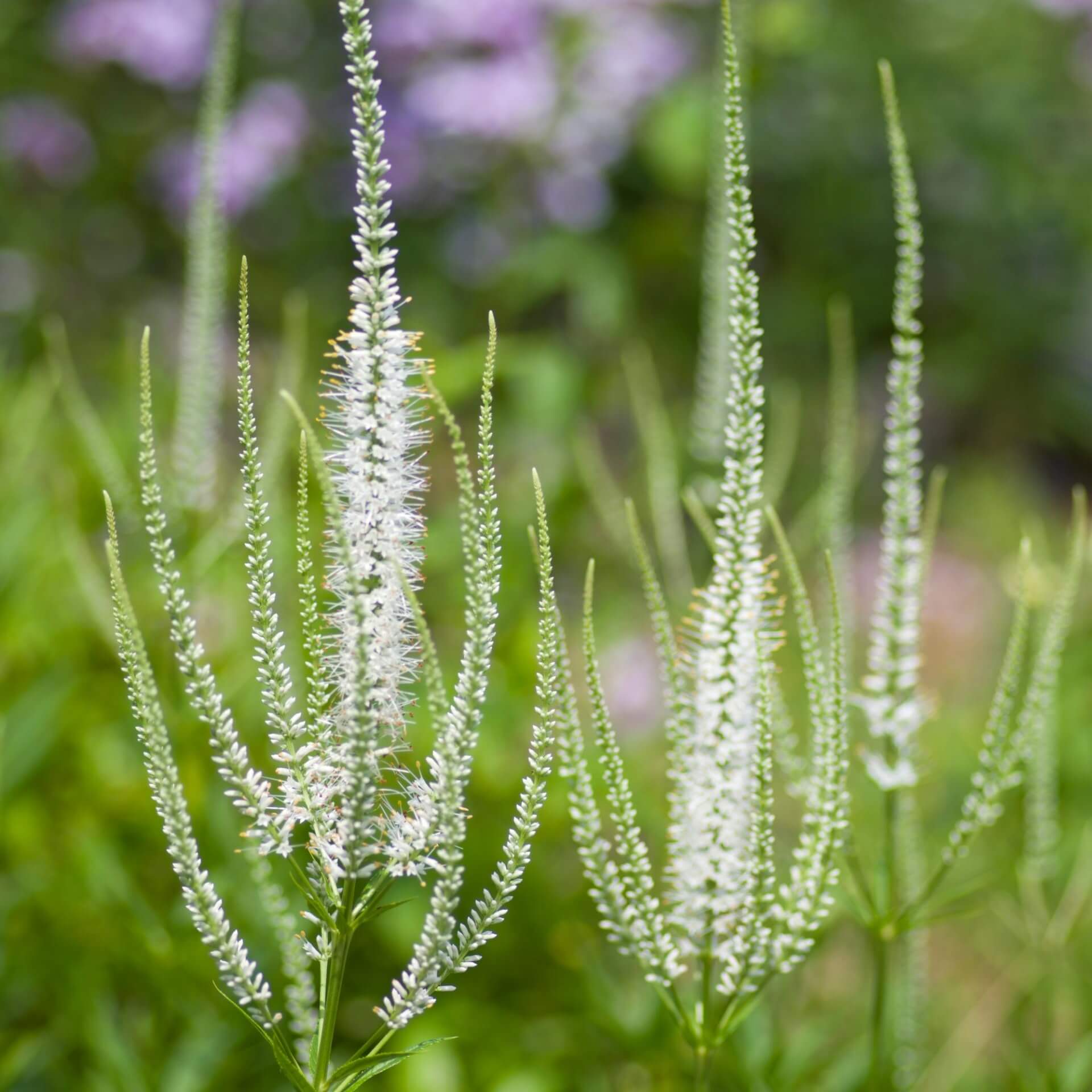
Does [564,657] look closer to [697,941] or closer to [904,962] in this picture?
[697,941]

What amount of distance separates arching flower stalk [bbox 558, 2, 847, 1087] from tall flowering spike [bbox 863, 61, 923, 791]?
14 centimetres

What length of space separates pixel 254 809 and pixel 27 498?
185cm

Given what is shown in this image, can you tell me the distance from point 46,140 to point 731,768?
162 inches

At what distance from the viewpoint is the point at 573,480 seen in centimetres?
246

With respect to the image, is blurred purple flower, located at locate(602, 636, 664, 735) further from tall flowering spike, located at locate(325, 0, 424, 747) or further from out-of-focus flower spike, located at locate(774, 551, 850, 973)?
tall flowering spike, located at locate(325, 0, 424, 747)

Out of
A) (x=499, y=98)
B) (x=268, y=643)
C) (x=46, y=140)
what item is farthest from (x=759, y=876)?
(x=46, y=140)

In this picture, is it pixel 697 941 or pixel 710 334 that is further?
pixel 710 334

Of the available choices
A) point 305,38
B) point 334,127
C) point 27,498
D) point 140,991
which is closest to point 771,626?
point 140,991

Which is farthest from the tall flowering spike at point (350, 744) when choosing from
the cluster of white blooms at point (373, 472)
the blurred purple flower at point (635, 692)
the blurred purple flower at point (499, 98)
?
the blurred purple flower at point (499, 98)

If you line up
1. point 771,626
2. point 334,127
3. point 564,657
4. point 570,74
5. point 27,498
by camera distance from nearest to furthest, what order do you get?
point 564,657 → point 771,626 → point 27,498 → point 570,74 → point 334,127

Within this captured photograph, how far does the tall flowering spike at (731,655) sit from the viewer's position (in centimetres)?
85

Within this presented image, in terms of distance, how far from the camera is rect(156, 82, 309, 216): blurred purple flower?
149 inches

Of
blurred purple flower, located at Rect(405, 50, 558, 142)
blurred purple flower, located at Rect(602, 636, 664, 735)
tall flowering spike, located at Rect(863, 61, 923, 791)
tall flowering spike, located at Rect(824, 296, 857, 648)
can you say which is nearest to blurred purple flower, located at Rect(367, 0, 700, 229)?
blurred purple flower, located at Rect(405, 50, 558, 142)

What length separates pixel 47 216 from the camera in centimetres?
452
